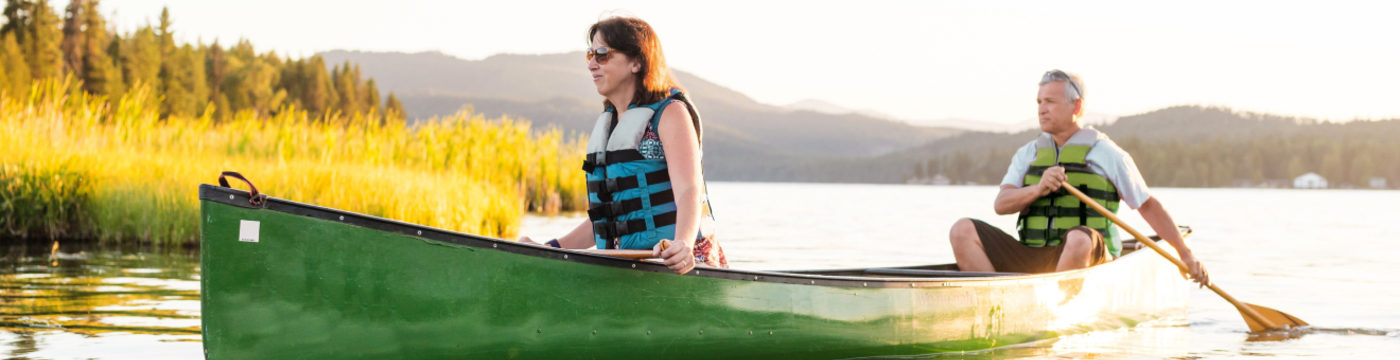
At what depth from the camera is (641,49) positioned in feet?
11.6

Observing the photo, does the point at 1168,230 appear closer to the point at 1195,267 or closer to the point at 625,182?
the point at 1195,267

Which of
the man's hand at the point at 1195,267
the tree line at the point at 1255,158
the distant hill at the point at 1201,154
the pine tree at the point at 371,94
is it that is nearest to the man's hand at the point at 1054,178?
the man's hand at the point at 1195,267

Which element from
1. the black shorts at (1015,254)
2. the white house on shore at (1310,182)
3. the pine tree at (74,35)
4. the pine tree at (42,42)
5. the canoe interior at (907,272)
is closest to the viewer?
the canoe interior at (907,272)

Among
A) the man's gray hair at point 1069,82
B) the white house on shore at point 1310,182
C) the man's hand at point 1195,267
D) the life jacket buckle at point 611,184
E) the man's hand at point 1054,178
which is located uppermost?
the white house on shore at point 1310,182

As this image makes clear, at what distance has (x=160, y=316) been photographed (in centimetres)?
573

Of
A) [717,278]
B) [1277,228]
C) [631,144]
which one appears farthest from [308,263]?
[1277,228]

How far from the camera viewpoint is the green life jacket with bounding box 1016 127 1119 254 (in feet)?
16.9

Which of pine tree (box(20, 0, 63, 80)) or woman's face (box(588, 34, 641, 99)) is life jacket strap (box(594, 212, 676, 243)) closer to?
woman's face (box(588, 34, 641, 99))

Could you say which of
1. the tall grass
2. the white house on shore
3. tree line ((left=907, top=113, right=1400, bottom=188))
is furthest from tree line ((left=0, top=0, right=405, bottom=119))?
the white house on shore

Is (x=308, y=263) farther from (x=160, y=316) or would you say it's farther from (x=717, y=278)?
(x=160, y=316)

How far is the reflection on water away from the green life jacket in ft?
12.7

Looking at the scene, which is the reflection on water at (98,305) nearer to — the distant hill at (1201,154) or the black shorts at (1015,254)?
the black shorts at (1015,254)

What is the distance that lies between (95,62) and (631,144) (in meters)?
40.9

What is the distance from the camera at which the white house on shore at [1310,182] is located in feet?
340
